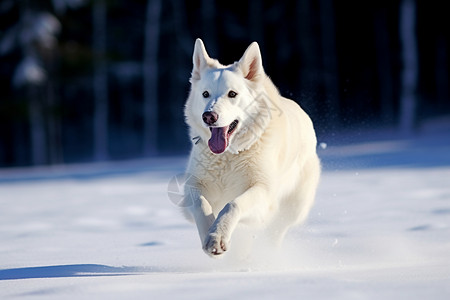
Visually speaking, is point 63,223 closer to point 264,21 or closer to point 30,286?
point 30,286

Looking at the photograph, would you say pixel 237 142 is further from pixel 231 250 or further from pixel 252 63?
pixel 231 250

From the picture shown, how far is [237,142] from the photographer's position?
153 inches

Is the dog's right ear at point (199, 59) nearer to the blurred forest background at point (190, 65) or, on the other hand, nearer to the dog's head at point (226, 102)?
the dog's head at point (226, 102)

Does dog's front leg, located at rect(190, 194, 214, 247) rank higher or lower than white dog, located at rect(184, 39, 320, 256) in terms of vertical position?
lower

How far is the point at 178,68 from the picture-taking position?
21.8 meters

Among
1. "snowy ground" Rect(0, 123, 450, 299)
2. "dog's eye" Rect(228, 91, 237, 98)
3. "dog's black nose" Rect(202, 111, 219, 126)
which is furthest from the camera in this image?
"dog's eye" Rect(228, 91, 237, 98)

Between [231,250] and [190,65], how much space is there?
1954cm

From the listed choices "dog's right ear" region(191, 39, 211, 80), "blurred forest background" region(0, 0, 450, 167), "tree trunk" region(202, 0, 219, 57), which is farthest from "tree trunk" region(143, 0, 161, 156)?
"dog's right ear" region(191, 39, 211, 80)

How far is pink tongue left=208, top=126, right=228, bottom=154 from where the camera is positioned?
12.1 feet

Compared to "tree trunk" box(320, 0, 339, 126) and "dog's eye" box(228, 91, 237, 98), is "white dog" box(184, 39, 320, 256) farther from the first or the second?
"tree trunk" box(320, 0, 339, 126)

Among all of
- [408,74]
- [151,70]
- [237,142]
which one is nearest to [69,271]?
[237,142]

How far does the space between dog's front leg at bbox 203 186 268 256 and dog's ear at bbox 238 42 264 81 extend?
2.53 ft

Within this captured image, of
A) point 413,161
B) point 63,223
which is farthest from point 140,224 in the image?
point 413,161

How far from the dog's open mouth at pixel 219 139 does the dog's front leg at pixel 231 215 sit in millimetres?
297
